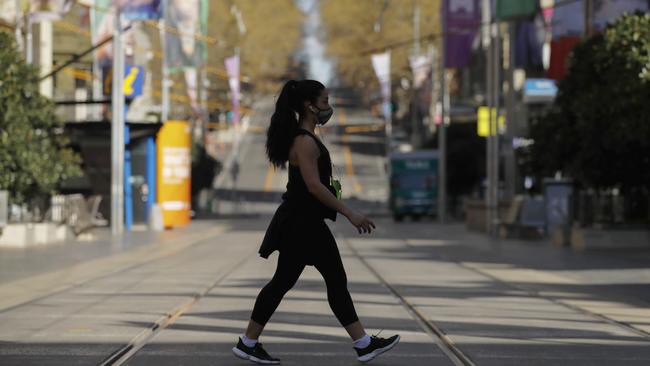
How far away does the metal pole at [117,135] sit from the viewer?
39500 millimetres

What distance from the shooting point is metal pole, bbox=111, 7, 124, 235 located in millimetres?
39500

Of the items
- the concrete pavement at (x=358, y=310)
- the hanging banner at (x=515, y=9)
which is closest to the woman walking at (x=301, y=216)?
the concrete pavement at (x=358, y=310)

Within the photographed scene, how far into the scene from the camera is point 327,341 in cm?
1162

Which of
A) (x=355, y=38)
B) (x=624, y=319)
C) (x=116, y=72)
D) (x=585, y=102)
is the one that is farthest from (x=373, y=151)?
(x=624, y=319)

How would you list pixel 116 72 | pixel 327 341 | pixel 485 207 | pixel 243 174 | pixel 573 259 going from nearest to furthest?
pixel 327 341
pixel 573 259
pixel 116 72
pixel 485 207
pixel 243 174

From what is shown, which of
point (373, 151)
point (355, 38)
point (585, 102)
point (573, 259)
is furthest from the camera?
point (355, 38)

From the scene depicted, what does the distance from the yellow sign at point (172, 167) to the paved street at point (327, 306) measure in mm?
15741

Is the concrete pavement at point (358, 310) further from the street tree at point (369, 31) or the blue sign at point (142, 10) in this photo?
the street tree at point (369, 31)

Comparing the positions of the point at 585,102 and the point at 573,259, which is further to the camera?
the point at 585,102

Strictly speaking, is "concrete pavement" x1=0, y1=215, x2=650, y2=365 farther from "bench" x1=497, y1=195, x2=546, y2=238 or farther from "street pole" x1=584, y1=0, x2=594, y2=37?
"bench" x1=497, y1=195, x2=546, y2=238

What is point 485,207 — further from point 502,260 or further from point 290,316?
point 290,316

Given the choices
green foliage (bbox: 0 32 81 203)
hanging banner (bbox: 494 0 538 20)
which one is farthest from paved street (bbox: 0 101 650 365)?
hanging banner (bbox: 494 0 538 20)

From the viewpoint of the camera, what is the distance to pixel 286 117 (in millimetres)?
9727

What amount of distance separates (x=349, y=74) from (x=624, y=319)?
11623cm
